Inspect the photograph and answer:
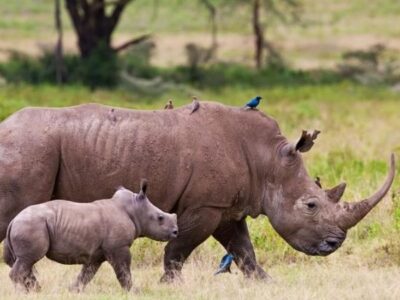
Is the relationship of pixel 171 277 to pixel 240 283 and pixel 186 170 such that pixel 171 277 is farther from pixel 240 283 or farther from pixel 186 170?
pixel 186 170

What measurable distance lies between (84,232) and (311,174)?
679 cm

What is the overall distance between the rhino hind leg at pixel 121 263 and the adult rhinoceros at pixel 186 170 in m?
0.81

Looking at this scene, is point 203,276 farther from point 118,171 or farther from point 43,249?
point 43,249

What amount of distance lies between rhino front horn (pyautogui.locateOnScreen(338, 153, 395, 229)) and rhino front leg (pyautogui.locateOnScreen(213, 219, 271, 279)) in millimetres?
800

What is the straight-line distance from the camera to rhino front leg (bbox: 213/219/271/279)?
11328 mm

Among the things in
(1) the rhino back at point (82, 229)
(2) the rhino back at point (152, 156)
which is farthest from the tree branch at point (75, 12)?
(1) the rhino back at point (82, 229)

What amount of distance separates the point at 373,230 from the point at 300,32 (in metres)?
44.0

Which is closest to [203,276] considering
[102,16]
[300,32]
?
[102,16]

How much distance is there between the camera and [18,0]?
211 feet

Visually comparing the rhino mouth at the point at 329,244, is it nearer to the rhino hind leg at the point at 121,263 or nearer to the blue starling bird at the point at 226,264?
the blue starling bird at the point at 226,264

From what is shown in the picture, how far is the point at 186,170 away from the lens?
1072cm

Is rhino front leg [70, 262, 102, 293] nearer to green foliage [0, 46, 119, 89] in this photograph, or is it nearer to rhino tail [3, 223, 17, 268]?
rhino tail [3, 223, 17, 268]

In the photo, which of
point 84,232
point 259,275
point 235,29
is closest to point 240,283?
point 259,275

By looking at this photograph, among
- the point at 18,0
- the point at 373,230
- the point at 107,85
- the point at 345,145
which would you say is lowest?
the point at 18,0
